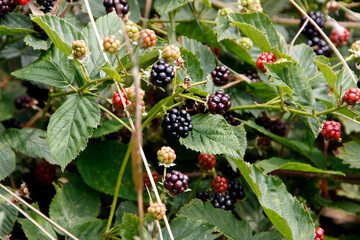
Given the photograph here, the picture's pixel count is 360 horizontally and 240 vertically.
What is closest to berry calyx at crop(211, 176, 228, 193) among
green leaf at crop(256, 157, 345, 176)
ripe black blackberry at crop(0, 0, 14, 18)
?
green leaf at crop(256, 157, 345, 176)

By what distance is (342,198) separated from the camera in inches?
88.5

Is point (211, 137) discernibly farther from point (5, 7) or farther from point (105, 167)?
point (5, 7)

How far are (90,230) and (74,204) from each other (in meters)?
0.21

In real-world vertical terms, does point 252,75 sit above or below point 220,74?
below

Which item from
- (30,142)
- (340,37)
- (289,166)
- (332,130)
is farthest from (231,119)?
(340,37)

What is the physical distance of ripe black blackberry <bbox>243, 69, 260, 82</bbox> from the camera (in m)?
2.05

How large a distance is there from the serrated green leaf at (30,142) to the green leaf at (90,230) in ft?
0.95

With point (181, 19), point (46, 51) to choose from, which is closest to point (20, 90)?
point (46, 51)

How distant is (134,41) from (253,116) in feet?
2.89

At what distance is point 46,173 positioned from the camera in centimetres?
A: 201

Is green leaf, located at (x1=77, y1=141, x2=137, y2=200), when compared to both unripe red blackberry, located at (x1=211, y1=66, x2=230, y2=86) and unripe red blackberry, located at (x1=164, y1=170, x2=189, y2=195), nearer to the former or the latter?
unripe red blackberry, located at (x1=164, y1=170, x2=189, y2=195)

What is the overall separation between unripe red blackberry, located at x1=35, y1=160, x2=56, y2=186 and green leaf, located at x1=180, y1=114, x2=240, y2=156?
0.77m

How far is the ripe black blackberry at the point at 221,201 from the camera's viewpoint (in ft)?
5.67

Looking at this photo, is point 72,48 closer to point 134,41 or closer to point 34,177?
point 134,41
